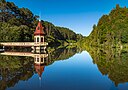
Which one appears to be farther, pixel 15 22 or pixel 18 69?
pixel 15 22

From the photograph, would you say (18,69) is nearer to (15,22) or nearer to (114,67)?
(114,67)

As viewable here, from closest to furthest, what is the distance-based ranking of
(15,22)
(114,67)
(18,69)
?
(18,69) → (114,67) → (15,22)

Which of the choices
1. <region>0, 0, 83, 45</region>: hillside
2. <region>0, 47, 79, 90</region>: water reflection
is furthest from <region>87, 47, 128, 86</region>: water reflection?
<region>0, 0, 83, 45</region>: hillside

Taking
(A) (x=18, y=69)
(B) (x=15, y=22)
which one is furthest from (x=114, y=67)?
(B) (x=15, y=22)

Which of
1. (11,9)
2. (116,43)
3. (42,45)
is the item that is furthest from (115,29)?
(11,9)

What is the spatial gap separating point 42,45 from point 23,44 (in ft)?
14.6

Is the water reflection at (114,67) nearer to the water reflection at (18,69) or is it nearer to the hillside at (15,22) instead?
the water reflection at (18,69)

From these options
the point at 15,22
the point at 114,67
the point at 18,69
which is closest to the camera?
the point at 18,69

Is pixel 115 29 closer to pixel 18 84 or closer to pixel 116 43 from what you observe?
pixel 116 43

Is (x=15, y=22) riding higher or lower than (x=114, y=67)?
higher

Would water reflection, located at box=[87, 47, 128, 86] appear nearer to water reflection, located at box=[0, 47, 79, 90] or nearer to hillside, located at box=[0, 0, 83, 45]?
water reflection, located at box=[0, 47, 79, 90]

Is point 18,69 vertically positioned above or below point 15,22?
below

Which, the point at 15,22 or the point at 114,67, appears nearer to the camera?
the point at 114,67

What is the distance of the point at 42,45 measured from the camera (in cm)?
3722
